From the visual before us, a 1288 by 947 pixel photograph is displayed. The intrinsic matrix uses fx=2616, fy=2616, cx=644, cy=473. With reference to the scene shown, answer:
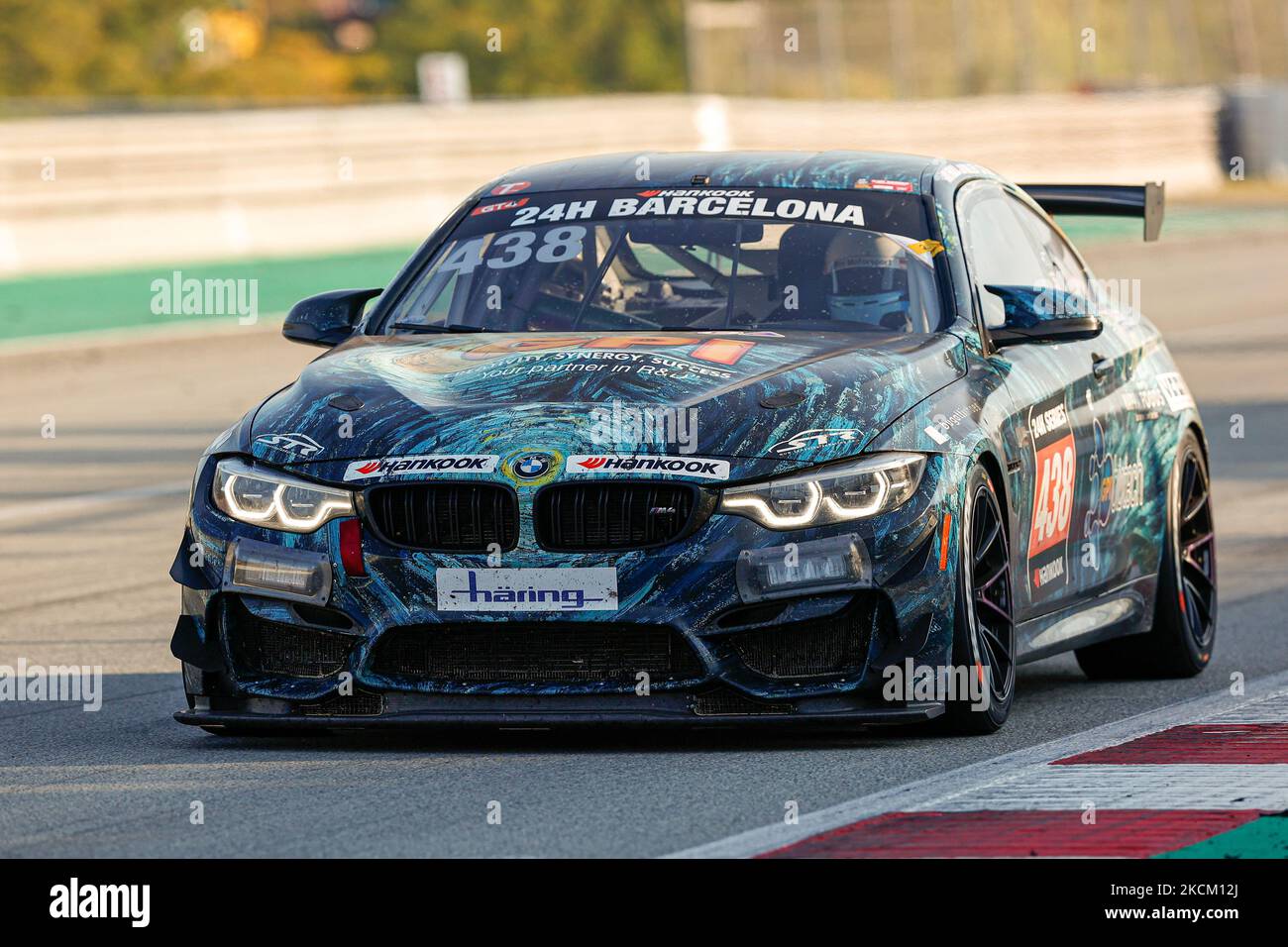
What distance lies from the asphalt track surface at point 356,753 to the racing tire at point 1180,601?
0.10 metres

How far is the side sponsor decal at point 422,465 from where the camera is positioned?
6496 millimetres

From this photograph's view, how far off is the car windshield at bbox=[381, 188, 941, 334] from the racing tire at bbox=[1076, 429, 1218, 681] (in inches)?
59.6

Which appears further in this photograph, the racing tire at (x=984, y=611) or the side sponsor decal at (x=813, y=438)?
the racing tire at (x=984, y=611)

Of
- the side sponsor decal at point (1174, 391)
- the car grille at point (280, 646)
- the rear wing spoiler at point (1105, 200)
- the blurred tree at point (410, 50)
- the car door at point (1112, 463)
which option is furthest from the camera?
the blurred tree at point (410, 50)

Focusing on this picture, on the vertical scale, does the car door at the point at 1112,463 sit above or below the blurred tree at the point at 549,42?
above

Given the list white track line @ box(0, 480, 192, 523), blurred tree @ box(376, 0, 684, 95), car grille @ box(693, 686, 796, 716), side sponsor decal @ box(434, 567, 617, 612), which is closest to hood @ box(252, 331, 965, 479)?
side sponsor decal @ box(434, 567, 617, 612)

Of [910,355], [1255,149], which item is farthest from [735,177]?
[1255,149]

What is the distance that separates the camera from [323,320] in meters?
8.05

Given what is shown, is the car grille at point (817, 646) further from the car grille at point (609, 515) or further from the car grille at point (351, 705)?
the car grille at point (351, 705)

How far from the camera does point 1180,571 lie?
8680 mm

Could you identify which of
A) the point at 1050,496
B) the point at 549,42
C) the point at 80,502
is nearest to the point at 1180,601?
the point at 1050,496

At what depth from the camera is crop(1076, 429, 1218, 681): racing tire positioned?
8.55 m

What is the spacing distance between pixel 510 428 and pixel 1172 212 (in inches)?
1504

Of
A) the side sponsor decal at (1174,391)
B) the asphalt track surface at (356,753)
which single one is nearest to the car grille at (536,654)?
the asphalt track surface at (356,753)
